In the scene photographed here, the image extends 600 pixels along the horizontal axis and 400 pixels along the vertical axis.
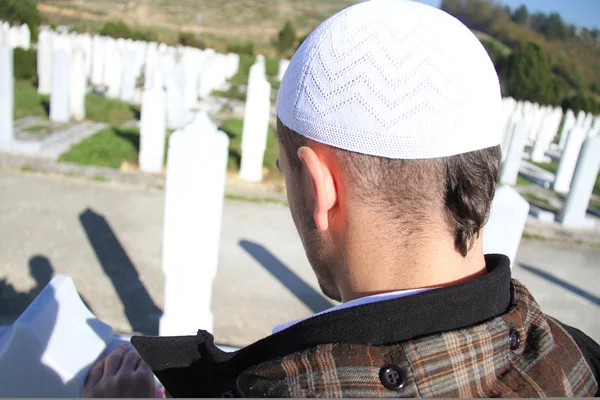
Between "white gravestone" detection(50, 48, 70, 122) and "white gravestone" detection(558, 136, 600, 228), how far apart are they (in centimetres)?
915

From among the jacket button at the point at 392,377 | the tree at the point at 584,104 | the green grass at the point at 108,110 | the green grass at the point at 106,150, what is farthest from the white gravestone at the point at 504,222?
the tree at the point at 584,104

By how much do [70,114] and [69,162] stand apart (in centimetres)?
346

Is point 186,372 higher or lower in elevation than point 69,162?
higher

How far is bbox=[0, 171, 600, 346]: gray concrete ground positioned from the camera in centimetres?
443

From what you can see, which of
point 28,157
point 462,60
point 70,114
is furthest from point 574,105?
point 462,60

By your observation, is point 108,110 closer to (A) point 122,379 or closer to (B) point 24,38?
(B) point 24,38

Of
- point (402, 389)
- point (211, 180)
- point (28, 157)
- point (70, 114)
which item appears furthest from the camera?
point (70, 114)

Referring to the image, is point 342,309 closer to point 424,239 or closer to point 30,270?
point 424,239

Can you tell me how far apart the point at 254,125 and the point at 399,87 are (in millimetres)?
7238

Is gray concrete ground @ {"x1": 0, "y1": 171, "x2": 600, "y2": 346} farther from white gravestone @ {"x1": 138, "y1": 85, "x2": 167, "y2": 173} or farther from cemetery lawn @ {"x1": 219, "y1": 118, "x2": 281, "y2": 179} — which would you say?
cemetery lawn @ {"x1": 219, "y1": 118, "x2": 281, "y2": 179}

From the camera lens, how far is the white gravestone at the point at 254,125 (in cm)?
793

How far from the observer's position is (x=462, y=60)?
0.94 m

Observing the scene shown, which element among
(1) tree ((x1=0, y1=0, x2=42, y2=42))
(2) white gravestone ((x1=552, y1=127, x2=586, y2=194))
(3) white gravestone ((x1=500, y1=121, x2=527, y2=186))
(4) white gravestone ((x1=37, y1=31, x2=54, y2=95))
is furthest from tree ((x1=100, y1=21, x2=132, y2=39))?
(2) white gravestone ((x1=552, y1=127, x2=586, y2=194))

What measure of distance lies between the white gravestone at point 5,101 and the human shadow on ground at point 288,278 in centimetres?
439
